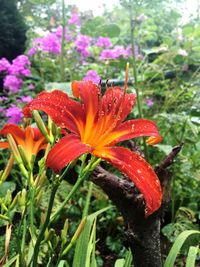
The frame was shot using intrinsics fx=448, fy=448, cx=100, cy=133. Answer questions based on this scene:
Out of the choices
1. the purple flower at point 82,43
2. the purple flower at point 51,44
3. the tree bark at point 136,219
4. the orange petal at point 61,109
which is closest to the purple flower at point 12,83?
the purple flower at point 51,44

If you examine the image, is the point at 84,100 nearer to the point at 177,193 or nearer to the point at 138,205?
the point at 138,205

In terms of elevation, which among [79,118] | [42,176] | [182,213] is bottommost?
[182,213]

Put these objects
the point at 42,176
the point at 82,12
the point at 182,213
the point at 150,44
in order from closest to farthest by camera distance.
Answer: the point at 42,176, the point at 182,213, the point at 82,12, the point at 150,44

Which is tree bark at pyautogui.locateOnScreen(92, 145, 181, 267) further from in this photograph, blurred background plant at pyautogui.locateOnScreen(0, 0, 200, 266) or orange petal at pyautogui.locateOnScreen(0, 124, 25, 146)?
orange petal at pyautogui.locateOnScreen(0, 124, 25, 146)

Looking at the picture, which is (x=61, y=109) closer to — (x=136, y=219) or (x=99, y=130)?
(x=99, y=130)

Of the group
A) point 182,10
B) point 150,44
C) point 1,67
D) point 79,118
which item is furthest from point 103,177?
Result: point 150,44

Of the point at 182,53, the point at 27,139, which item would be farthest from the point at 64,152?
the point at 182,53

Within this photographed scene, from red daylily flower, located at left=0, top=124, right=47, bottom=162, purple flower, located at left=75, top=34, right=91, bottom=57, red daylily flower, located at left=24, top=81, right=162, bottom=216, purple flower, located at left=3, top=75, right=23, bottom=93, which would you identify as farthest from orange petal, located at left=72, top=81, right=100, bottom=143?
purple flower, located at left=75, top=34, right=91, bottom=57
